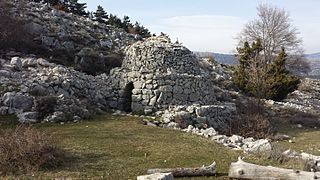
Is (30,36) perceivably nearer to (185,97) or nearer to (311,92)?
(185,97)

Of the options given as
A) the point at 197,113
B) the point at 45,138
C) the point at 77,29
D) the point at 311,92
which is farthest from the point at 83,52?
the point at 311,92

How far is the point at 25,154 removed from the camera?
447 inches

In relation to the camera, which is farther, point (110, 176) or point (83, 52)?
point (83, 52)

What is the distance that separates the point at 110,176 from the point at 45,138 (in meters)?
2.25

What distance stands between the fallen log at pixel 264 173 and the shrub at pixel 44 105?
11.1 meters

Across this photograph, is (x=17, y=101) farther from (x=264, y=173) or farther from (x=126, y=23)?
(x=126, y=23)

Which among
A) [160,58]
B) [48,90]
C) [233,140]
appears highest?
[160,58]

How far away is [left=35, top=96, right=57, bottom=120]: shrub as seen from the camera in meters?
19.9

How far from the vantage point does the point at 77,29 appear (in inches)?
1526

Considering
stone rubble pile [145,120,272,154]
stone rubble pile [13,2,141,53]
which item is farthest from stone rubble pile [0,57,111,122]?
stone rubble pile [13,2,141,53]

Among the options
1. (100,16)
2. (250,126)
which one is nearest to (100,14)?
(100,16)

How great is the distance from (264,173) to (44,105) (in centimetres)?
1227

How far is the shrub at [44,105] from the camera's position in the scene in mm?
19891

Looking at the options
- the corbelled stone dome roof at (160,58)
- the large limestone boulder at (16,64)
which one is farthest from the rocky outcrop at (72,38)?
the large limestone boulder at (16,64)
